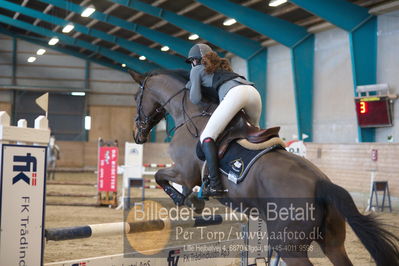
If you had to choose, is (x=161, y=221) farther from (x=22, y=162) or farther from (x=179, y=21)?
(x=179, y=21)

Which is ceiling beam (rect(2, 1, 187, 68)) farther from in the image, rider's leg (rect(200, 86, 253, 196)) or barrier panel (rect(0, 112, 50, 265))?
barrier panel (rect(0, 112, 50, 265))

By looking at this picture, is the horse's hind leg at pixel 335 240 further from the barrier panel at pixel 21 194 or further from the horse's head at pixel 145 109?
the horse's head at pixel 145 109

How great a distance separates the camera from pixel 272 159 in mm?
2689

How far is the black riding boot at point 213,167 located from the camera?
2887mm

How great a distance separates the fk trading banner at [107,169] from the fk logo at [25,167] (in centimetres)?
666

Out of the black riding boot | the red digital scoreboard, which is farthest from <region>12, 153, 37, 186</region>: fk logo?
the red digital scoreboard

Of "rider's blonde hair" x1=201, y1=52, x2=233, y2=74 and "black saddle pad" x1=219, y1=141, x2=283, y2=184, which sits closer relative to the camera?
"black saddle pad" x1=219, y1=141, x2=283, y2=184

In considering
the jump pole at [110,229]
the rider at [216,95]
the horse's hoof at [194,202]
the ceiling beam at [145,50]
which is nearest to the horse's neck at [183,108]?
the rider at [216,95]

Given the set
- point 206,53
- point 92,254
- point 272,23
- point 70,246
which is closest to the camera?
point 206,53

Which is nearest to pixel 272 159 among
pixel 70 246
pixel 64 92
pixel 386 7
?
pixel 70 246

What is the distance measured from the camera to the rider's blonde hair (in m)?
3.12

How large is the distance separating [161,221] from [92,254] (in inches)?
83.2

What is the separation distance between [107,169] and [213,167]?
6.39 metres

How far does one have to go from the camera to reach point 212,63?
3.14 metres
